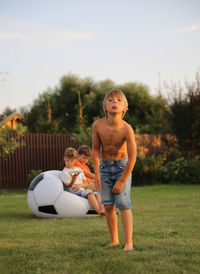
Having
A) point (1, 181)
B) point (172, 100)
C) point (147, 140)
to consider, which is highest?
point (172, 100)

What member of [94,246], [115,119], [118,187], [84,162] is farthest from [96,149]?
[84,162]

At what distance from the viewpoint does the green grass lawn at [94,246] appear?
3811 millimetres

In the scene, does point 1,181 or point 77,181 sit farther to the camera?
point 1,181

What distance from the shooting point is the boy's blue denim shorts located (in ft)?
15.1

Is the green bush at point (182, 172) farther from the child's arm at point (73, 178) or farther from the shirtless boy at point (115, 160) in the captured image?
the shirtless boy at point (115, 160)

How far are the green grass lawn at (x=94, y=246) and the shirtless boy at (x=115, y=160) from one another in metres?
0.36

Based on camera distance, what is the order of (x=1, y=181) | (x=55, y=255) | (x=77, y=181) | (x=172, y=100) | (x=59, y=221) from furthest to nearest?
(x=172, y=100) → (x=1, y=181) → (x=77, y=181) → (x=59, y=221) → (x=55, y=255)

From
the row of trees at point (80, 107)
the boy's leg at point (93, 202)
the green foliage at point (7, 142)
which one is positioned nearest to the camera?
the boy's leg at point (93, 202)

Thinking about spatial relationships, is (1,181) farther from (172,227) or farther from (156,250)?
(156,250)

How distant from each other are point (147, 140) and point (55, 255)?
15082mm

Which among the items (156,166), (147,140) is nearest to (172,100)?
(147,140)

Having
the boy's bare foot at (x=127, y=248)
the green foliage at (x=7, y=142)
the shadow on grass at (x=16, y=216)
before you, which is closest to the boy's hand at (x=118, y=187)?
the boy's bare foot at (x=127, y=248)

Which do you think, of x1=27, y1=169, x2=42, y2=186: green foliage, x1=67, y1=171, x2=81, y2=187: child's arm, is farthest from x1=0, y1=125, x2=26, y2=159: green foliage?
x1=67, y1=171, x2=81, y2=187: child's arm

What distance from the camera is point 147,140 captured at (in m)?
19.1
